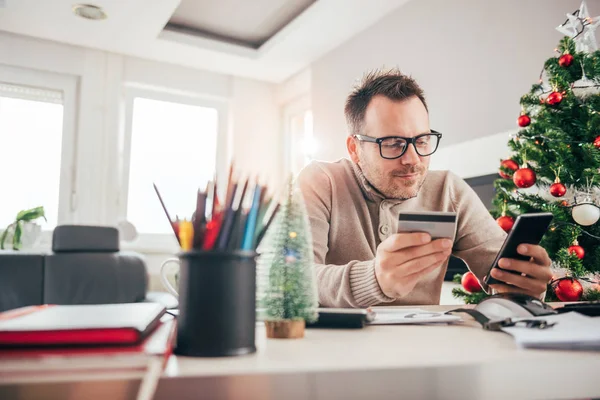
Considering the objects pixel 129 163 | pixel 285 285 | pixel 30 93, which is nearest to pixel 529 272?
pixel 285 285

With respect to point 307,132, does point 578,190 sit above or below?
below

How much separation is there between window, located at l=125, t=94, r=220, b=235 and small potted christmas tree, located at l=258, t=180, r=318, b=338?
3.68 m

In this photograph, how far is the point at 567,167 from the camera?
1.60m

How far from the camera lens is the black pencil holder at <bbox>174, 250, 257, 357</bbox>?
44cm

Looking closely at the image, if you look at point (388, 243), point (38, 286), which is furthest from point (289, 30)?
point (388, 243)

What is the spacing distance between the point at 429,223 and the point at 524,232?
218mm

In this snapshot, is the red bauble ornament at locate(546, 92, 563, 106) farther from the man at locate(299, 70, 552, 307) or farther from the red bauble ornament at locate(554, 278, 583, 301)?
the red bauble ornament at locate(554, 278, 583, 301)

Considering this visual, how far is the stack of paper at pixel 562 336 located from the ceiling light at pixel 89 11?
11.4ft

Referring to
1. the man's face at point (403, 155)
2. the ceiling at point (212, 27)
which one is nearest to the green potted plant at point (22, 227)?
the ceiling at point (212, 27)

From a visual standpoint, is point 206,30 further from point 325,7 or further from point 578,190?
point 578,190

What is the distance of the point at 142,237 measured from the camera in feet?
14.0

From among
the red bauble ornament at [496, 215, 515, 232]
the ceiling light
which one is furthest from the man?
the ceiling light

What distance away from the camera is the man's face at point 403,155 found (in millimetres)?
1336

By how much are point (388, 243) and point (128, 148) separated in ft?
12.4
